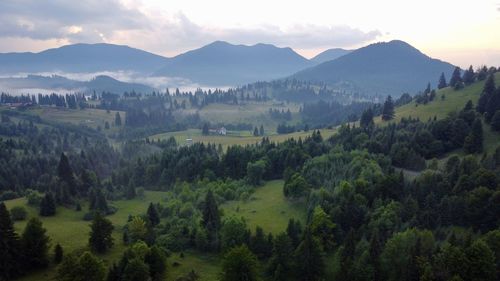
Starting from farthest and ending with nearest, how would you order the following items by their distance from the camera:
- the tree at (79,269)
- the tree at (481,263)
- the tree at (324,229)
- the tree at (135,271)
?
the tree at (324,229)
the tree at (135,271)
the tree at (79,269)
the tree at (481,263)

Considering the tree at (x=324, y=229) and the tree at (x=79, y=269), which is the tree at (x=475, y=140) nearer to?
the tree at (x=324, y=229)

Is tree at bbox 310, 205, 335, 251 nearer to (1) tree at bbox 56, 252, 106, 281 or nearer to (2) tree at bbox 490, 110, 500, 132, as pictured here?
(1) tree at bbox 56, 252, 106, 281

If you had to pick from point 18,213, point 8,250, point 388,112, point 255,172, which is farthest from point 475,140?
point 18,213

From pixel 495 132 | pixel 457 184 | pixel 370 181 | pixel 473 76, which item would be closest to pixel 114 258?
pixel 370 181

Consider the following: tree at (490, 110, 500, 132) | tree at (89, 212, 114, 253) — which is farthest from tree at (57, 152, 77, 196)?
tree at (490, 110, 500, 132)

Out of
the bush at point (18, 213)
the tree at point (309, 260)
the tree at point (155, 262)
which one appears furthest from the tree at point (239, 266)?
the bush at point (18, 213)
